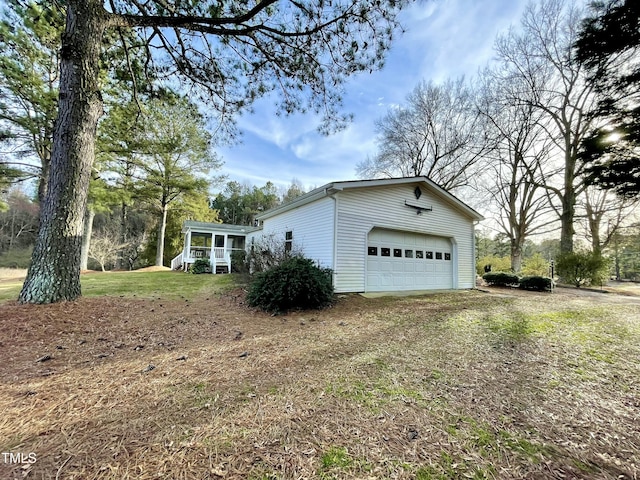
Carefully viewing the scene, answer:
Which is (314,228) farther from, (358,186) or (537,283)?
(537,283)

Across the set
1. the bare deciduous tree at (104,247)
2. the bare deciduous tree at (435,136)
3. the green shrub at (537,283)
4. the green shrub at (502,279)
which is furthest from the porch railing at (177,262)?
the green shrub at (537,283)

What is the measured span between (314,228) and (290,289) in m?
3.44

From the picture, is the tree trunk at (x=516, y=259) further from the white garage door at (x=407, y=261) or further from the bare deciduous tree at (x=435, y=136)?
the white garage door at (x=407, y=261)

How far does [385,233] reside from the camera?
949cm

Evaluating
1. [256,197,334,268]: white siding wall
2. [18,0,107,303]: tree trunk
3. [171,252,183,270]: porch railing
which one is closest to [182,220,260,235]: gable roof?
[171,252,183,270]: porch railing

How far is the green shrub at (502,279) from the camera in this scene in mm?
12763

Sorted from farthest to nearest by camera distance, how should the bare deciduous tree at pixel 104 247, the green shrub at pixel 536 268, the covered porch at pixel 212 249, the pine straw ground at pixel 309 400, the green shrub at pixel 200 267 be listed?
the bare deciduous tree at pixel 104 247 → the green shrub at pixel 536 268 → the covered porch at pixel 212 249 → the green shrub at pixel 200 267 → the pine straw ground at pixel 309 400

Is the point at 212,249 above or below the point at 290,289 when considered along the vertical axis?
above

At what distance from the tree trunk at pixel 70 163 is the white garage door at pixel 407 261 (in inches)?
303

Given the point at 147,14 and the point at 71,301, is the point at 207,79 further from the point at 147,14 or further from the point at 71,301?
Answer: the point at 71,301

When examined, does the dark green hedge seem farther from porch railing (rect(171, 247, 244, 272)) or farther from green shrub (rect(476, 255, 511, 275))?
porch railing (rect(171, 247, 244, 272))

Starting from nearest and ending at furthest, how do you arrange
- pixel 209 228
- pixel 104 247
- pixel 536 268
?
pixel 209 228 → pixel 536 268 → pixel 104 247

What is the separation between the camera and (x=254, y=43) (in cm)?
657

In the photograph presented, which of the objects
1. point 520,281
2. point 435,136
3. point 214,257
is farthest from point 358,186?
point 435,136
